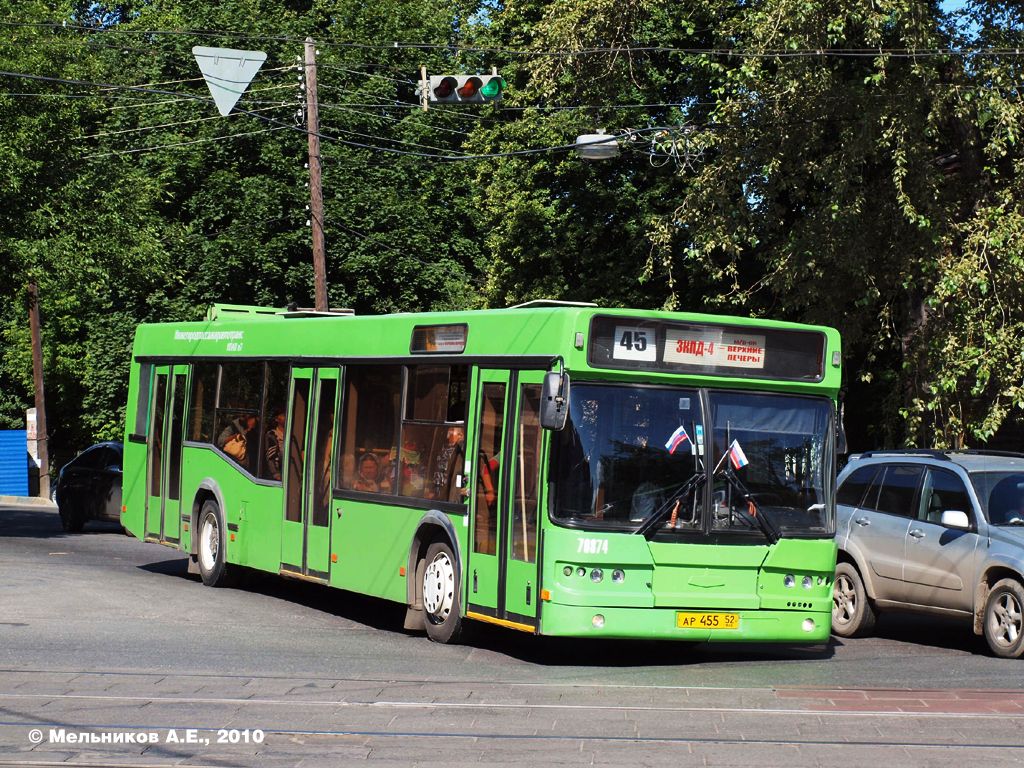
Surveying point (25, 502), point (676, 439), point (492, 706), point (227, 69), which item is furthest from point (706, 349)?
point (25, 502)

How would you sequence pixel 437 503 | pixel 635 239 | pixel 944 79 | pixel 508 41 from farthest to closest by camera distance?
pixel 508 41 < pixel 635 239 < pixel 944 79 < pixel 437 503

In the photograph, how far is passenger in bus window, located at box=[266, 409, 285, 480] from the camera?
1570cm

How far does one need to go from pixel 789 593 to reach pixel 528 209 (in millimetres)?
21343

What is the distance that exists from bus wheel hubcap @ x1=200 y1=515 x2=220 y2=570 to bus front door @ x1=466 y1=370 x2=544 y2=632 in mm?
5753

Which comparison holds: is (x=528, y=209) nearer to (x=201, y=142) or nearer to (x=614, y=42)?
(x=614, y=42)

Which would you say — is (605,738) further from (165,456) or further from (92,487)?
(92,487)

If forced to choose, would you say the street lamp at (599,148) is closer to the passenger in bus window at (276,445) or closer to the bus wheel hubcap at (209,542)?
the bus wheel hubcap at (209,542)

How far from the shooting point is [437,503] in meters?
12.9

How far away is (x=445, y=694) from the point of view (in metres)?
10.0

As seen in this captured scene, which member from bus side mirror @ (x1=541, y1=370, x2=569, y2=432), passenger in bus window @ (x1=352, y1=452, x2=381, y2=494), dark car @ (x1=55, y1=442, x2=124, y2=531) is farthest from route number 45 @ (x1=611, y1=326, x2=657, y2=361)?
dark car @ (x1=55, y1=442, x2=124, y2=531)

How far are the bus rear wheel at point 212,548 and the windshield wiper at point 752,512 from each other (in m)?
7.16

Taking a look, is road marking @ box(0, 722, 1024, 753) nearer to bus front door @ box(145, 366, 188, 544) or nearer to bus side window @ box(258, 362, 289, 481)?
bus side window @ box(258, 362, 289, 481)

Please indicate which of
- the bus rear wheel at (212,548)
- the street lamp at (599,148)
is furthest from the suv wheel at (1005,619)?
the street lamp at (599,148)

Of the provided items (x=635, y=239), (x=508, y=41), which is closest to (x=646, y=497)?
(x=635, y=239)
